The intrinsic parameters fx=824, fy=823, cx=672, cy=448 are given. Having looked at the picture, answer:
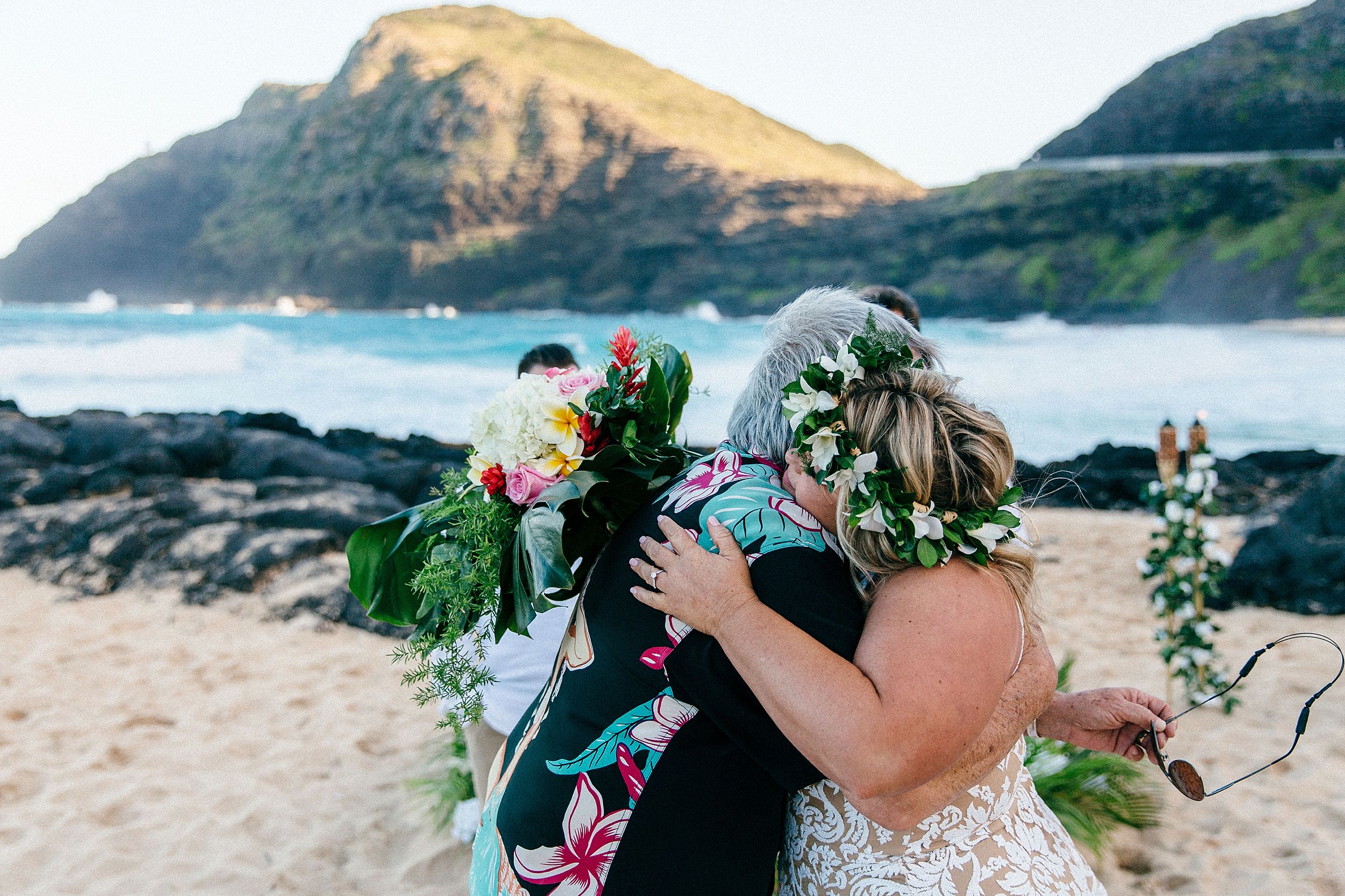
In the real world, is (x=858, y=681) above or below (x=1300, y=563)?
above

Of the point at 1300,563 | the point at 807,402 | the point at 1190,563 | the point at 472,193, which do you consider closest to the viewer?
the point at 807,402

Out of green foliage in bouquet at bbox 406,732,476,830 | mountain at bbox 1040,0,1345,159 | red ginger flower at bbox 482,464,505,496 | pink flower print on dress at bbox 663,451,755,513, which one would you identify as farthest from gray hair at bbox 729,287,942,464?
mountain at bbox 1040,0,1345,159

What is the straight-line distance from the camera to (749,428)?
64.7 inches

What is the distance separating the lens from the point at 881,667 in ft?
3.84

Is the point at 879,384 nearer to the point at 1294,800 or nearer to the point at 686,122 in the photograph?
the point at 1294,800

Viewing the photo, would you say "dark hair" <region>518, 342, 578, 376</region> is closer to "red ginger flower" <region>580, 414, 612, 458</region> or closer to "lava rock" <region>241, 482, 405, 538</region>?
"red ginger flower" <region>580, 414, 612, 458</region>

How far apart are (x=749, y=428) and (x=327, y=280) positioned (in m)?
87.0

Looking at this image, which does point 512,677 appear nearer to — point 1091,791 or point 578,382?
point 578,382

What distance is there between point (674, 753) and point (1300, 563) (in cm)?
653

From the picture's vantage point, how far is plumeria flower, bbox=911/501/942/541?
1.24m

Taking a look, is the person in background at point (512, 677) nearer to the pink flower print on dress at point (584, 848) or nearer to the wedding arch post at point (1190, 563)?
the pink flower print on dress at point (584, 848)

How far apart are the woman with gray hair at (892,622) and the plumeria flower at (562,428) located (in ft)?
0.94

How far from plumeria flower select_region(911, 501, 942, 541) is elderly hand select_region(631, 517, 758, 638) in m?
0.26

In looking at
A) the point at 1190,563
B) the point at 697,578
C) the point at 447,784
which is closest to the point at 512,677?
the point at 447,784
